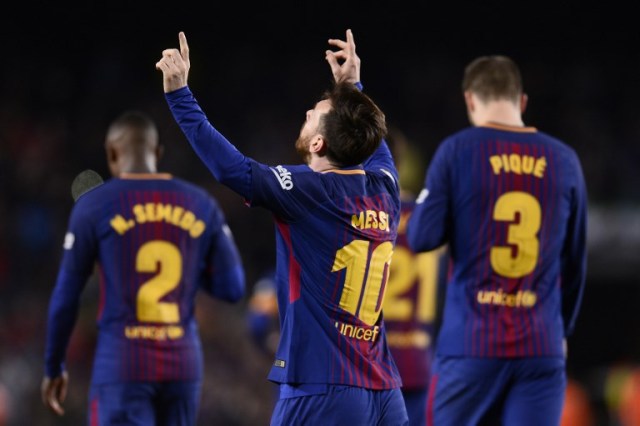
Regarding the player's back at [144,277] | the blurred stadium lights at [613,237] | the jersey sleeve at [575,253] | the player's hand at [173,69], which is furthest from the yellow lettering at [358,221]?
the blurred stadium lights at [613,237]

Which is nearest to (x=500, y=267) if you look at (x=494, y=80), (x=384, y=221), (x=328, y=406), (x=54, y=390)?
(x=494, y=80)

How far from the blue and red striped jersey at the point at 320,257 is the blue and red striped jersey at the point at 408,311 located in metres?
2.39

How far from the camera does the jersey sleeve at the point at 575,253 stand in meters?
5.43

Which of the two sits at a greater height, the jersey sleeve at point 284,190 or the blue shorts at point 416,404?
the jersey sleeve at point 284,190

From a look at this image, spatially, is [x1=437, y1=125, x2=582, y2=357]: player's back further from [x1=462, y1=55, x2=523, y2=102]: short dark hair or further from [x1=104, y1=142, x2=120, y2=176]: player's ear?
[x1=104, y1=142, x2=120, y2=176]: player's ear

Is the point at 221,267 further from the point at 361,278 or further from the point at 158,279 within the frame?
the point at 361,278

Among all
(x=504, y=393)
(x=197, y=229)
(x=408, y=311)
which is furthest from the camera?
(x=408, y=311)

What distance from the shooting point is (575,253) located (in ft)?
17.9

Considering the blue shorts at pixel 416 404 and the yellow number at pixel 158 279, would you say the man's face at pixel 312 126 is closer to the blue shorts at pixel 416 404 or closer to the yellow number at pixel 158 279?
the yellow number at pixel 158 279

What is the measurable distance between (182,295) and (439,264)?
2.03m

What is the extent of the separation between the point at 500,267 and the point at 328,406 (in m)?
1.60

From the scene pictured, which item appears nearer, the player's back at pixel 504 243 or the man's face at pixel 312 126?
the man's face at pixel 312 126

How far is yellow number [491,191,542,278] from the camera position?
523 cm

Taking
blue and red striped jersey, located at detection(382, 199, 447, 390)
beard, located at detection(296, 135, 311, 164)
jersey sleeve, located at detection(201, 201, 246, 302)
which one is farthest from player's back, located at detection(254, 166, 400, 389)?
blue and red striped jersey, located at detection(382, 199, 447, 390)
